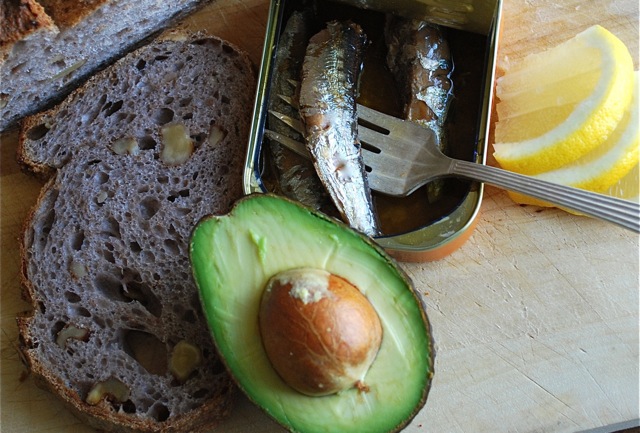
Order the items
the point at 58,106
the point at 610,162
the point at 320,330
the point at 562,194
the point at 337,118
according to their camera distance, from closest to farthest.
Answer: the point at 320,330, the point at 562,194, the point at 610,162, the point at 337,118, the point at 58,106

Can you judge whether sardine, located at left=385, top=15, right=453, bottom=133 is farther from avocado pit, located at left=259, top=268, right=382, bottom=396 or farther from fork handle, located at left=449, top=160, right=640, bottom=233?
avocado pit, located at left=259, top=268, right=382, bottom=396

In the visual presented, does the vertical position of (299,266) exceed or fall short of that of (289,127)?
it falls short

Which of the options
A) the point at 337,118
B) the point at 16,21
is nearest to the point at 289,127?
the point at 337,118

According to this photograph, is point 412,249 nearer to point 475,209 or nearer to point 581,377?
point 475,209

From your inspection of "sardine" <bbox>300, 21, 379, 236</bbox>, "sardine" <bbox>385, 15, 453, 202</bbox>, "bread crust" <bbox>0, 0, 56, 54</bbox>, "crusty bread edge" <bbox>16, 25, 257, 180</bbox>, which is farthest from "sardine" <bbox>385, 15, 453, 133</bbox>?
"bread crust" <bbox>0, 0, 56, 54</bbox>

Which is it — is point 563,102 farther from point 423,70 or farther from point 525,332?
point 525,332

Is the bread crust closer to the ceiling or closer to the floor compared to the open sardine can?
closer to the ceiling

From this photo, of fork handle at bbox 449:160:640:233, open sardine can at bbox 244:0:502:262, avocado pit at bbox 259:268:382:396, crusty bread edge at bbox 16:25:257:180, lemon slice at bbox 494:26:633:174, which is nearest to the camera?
avocado pit at bbox 259:268:382:396

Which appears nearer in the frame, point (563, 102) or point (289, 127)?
point (563, 102)

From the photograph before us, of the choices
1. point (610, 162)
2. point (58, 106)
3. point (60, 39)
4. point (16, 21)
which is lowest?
point (610, 162)
